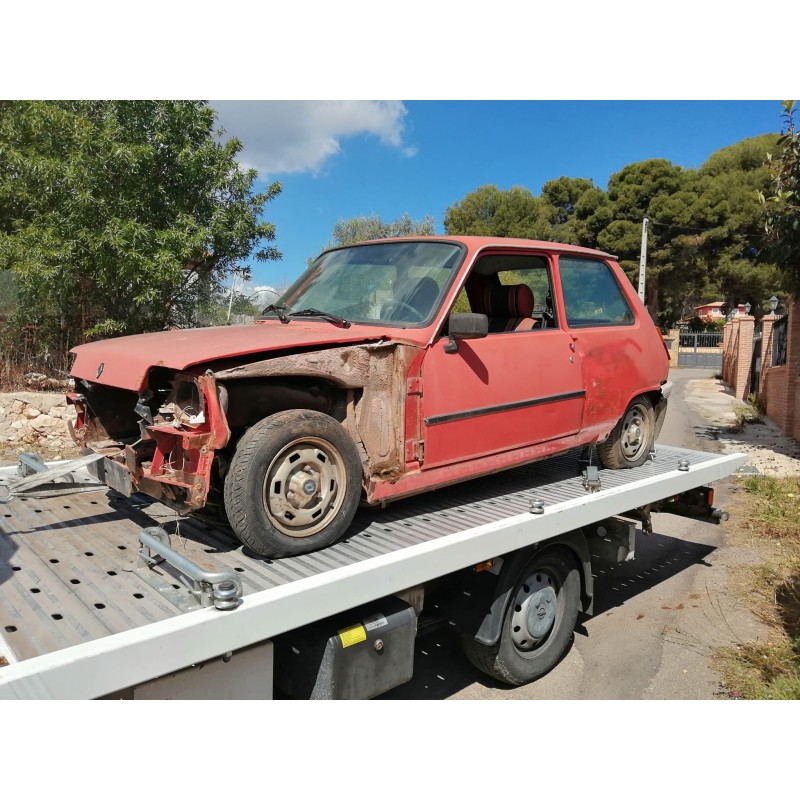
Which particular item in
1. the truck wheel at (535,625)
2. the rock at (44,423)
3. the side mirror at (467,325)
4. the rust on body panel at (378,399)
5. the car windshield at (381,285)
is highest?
the car windshield at (381,285)

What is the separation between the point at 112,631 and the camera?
228 centimetres

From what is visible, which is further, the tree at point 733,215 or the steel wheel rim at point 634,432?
the tree at point 733,215

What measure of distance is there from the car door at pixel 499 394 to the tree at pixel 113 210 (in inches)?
241

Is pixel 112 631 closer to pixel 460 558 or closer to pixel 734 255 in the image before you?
pixel 460 558

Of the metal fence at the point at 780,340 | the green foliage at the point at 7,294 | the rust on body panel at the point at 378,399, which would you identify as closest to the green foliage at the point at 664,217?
the metal fence at the point at 780,340

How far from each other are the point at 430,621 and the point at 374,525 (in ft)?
2.22

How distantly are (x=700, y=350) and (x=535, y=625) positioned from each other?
4138cm

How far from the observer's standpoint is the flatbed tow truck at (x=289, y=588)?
2.24 metres

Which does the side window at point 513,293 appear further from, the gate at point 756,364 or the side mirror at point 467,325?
the gate at point 756,364

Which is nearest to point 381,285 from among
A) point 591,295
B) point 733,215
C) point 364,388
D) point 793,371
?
point 364,388

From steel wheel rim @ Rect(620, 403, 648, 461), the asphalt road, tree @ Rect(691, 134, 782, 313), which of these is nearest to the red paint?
steel wheel rim @ Rect(620, 403, 648, 461)

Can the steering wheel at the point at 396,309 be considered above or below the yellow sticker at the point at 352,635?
above

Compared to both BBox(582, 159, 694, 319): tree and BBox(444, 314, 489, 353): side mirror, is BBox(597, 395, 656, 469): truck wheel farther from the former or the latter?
BBox(582, 159, 694, 319): tree

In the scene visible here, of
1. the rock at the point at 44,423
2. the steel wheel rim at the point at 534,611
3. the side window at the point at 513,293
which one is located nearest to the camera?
the steel wheel rim at the point at 534,611
